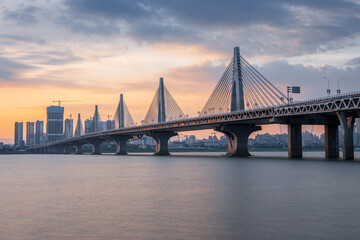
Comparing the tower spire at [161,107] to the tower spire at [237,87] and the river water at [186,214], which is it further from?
the river water at [186,214]

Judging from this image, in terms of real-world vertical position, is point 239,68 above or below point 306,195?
above

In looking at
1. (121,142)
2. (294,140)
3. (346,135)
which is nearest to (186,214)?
(346,135)

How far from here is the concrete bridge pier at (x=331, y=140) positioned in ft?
302

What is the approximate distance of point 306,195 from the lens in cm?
2789

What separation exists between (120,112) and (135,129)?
27.3 meters

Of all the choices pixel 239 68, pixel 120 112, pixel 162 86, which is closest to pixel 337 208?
pixel 239 68

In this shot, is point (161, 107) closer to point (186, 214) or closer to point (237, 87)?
point (237, 87)

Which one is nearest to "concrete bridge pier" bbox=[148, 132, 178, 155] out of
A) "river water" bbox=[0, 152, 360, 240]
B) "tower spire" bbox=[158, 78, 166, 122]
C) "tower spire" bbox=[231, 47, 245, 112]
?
"tower spire" bbox=[158, 78, 166, 122]

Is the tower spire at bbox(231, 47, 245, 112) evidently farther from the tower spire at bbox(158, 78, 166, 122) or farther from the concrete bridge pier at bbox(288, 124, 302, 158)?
the tower spire at bbox(158, 78, 166, 122)

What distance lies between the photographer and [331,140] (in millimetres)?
92312

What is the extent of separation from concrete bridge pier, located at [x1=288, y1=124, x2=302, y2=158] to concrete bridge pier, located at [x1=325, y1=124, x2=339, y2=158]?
562 cm

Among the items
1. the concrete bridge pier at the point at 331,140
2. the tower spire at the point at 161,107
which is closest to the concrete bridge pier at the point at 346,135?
the concrete bridge pier at the point at 331,140

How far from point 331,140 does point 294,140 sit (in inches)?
293

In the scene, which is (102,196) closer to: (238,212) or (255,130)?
(238,212)
